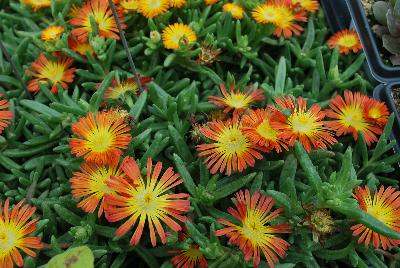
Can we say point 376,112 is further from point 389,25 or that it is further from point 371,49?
point 389,25

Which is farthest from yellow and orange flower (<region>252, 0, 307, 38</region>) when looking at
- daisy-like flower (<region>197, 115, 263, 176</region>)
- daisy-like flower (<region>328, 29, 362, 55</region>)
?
daisy-like flower (<region>197, 115, 263, 176</region>)

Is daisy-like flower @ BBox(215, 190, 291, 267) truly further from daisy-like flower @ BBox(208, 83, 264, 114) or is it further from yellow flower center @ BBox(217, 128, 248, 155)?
daisy-like flower @ BBox(208, 83, 264, 114)

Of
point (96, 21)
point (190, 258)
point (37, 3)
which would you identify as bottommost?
point (190, 258)

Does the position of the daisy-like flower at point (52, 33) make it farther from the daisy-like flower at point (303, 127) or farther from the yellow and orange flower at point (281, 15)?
the daisy-like flower at point (303, 127)

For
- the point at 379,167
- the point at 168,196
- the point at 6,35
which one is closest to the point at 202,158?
the point at 168,196

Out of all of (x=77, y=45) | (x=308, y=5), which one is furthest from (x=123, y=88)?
(x=308, y=5)

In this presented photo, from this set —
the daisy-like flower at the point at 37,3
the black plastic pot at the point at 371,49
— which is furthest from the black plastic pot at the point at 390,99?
the daisy-like flower at the point at 37,3

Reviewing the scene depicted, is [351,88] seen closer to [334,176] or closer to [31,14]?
[334,176]
